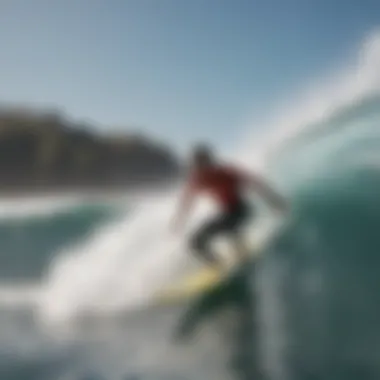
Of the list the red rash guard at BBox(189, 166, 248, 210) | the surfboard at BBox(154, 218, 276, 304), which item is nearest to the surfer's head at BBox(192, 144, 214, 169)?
the red rash guard at BBox(189, 166, 248, 210)

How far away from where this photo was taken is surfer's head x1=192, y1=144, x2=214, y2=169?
4.85 ft

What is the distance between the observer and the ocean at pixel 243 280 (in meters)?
1.42

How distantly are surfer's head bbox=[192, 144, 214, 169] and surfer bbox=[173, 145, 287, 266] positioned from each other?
0.02 m

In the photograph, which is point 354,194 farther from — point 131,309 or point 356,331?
point 131,309

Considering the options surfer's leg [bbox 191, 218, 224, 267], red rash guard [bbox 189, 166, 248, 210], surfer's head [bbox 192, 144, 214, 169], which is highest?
surfer's head [bbox 192, 144, 214, 169]

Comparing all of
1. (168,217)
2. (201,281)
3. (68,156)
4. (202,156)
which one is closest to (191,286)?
(201,281)

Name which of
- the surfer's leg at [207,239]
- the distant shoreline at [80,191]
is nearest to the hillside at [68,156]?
the distant shoreline at [80,191]

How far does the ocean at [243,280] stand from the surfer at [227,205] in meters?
0.03

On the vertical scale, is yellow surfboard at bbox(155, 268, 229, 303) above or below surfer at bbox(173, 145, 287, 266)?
below

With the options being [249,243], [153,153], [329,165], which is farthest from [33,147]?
[329,165]

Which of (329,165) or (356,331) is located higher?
(329,165)

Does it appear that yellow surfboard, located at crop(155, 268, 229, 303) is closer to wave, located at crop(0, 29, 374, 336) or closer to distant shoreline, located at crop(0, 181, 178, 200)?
wave, located at crop(0, 29, 374, 336)

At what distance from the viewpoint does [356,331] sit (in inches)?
55.7

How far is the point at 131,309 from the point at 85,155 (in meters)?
0.33
